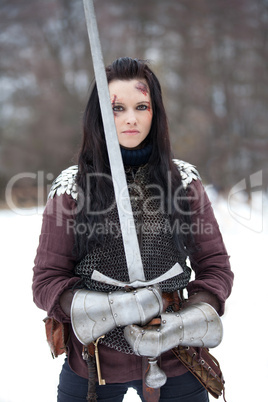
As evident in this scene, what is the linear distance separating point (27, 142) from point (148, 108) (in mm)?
5258

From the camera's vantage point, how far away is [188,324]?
940mm

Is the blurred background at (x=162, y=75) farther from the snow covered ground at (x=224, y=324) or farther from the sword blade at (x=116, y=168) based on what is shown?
the sword blade at (x=116, y=168)

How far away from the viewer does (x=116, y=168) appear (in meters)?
0.93

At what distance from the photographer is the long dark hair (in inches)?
42.5

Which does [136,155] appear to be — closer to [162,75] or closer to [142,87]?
[142,87]

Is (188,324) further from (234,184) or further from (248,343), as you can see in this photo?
(234,184)

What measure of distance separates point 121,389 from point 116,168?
62 cm

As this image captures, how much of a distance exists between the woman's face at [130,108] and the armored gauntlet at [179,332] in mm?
500

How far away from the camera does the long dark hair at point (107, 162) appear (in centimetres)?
108

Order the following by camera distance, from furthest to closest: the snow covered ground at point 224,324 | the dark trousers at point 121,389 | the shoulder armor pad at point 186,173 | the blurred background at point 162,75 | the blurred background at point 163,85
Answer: the blurred background at point 162,75, the blurred background at point 163,85, the snow covered ground at point 224,324, the shoulder armor pad at point 186,173, the dark trousers at point 121,389

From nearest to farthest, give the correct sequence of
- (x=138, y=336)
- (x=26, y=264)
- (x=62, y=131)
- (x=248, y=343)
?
(x=138, y=336) → (x=248, y=343) → (x=26, y=264) → (x=62, y=131)

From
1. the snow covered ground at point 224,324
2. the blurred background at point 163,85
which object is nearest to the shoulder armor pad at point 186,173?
the snow covered ground at point 224,324

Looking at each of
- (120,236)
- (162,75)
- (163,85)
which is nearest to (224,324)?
(120,236)

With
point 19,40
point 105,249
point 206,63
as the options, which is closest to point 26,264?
point 105,249
